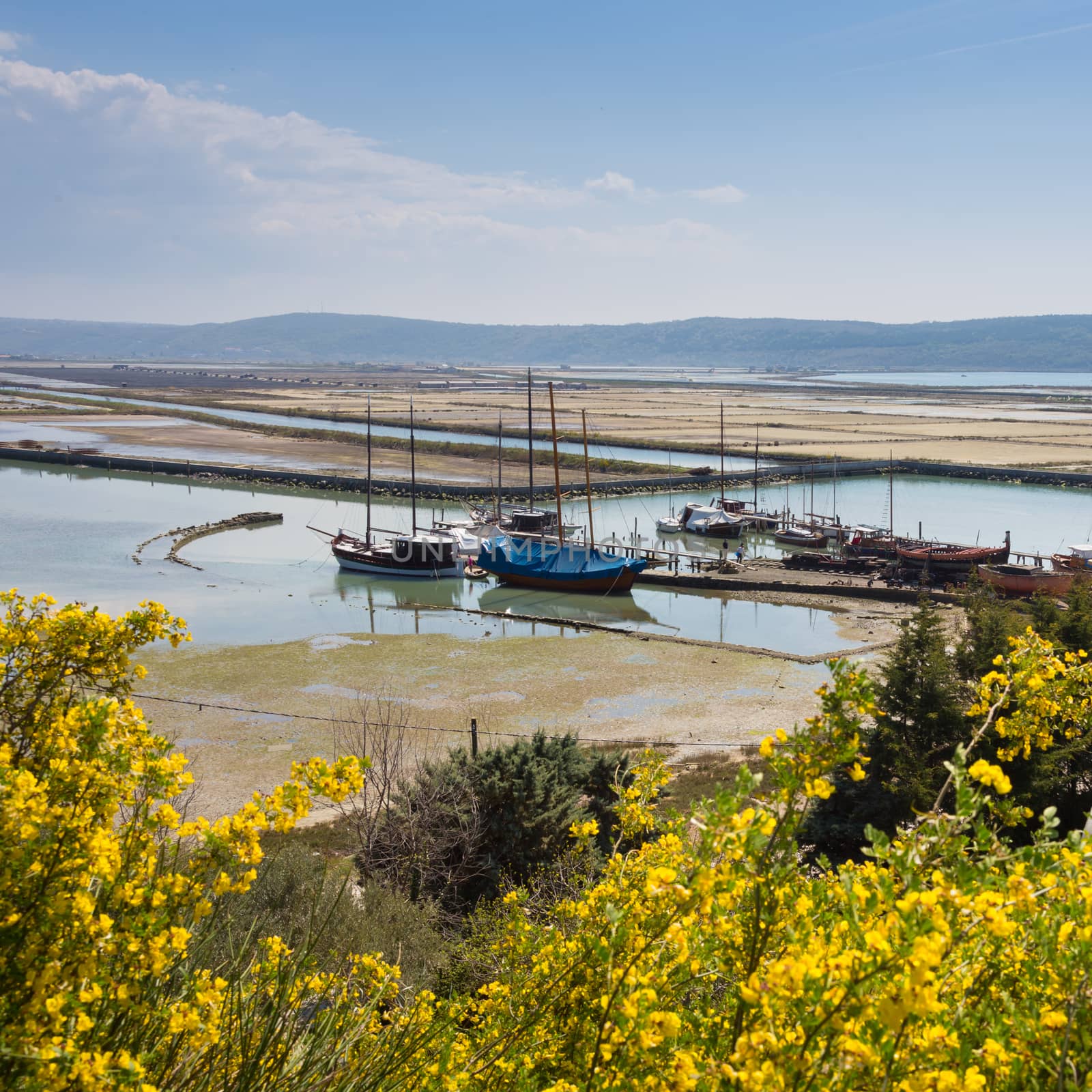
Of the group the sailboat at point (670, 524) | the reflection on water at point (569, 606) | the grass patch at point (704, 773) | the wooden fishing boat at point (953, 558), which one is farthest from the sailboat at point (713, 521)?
the grass patch at point (704, 773)

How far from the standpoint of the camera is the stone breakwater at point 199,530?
42.7 m

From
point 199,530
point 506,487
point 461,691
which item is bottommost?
point 461,691

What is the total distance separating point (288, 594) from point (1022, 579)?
26.7m

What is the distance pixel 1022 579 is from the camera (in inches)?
1393

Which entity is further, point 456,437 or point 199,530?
point 456,437

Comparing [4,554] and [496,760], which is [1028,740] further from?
[4,554]

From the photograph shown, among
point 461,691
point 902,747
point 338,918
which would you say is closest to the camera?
point 338,918

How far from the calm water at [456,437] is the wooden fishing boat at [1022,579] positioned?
40143 millimetres

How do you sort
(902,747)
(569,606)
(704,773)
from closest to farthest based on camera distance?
(902,747)
(704,773)
(569,606)

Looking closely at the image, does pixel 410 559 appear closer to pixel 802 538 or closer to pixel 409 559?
pixel 409 559

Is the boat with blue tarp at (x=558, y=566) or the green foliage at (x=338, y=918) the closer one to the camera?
the green foliage at (x=338, y=918)

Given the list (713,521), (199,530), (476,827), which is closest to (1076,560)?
(713,521)

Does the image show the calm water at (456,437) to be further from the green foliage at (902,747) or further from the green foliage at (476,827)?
the green foliage at (476,827)

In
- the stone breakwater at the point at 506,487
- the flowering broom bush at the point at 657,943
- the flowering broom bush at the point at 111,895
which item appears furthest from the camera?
the stone breakwater at the point at 506,487
